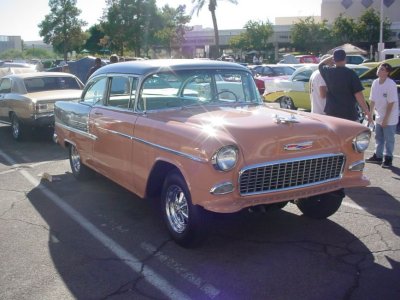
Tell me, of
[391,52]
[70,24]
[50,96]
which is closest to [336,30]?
[70,24]

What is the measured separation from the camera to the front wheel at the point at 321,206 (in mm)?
5027

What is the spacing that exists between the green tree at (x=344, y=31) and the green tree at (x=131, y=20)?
2024cm

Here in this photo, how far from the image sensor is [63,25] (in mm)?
49594

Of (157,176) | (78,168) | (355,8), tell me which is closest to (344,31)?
(355,8)

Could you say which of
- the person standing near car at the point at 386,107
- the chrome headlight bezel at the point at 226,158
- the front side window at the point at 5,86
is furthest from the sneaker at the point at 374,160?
the front side window at the point at 5,86

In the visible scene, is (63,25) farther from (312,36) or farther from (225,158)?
(225,158)

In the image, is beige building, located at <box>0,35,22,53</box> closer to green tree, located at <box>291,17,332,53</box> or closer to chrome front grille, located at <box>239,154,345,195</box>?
green tree, located at <box>291,17,332,53</box>

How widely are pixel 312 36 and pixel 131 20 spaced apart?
20.7 metres

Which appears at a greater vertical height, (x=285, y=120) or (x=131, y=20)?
(x=131, y=20)

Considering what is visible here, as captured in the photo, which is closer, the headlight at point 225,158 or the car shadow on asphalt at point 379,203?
the headlight at point 225,158

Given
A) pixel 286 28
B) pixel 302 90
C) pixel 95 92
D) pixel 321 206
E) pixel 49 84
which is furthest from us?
pixel 286 28

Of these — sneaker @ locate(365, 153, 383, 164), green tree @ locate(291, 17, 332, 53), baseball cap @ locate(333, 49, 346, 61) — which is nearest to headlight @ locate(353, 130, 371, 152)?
baseball cap @ locate(333, 49, 346, 61)

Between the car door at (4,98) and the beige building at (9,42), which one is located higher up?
the beige building at (9,42)

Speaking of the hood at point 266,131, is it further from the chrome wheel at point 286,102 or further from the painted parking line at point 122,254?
the chrome wheel at point 286,102
